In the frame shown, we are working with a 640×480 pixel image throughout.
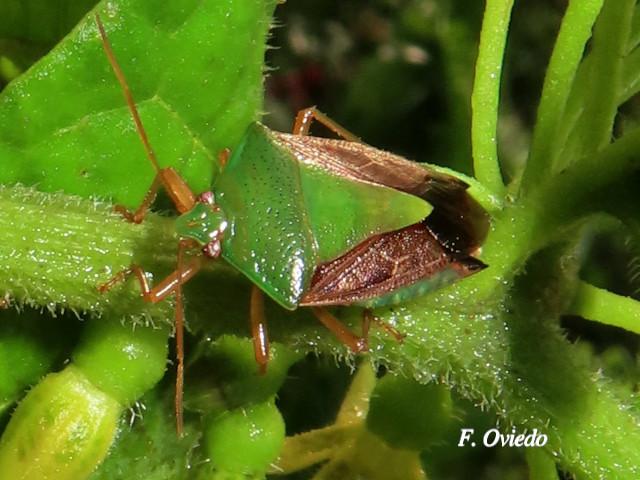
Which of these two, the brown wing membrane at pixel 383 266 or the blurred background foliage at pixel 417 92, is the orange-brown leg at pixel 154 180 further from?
the blurred background foliage at pixel 417 92

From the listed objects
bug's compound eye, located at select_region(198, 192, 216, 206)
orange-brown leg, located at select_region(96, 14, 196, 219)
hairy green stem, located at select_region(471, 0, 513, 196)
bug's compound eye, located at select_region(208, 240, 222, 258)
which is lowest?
bug's compound eye, located at select_region(208, 240, 222, 258)

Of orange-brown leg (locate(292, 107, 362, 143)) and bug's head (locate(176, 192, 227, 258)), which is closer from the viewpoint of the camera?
bug's head (locate(176, 192, 227, 258))

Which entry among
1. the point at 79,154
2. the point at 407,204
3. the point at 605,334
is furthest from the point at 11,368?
the point at 605,334

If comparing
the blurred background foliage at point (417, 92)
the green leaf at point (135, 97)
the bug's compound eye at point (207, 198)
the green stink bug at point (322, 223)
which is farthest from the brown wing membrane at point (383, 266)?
the blurred background foliage at point (417, 92)

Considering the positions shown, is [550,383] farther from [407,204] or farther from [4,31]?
[4,31]

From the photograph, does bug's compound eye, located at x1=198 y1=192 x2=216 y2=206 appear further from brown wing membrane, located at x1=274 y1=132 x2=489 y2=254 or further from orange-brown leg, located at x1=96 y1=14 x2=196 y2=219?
brown wing membrane, located at x1=274 y1=132 x2=489 y2=254

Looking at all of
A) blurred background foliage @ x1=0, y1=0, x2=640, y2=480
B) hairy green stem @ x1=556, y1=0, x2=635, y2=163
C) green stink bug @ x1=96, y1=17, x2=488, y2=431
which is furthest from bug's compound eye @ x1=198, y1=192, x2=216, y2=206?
blurred background foliage @ x1=0, y1=0, x2=640, y2=480

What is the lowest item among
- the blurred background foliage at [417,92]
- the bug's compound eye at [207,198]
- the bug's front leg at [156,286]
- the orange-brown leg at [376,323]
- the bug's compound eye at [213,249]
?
the blurred background foliage at [417,92]
